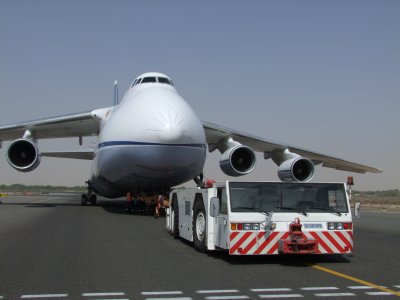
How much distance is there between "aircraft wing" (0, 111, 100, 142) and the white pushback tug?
50.3 feet

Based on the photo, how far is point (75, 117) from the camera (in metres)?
24.0

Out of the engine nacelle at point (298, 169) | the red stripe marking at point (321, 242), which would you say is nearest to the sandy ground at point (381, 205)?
the engine nacelle at point (298, 169)

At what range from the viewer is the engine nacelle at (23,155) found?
22.5 m

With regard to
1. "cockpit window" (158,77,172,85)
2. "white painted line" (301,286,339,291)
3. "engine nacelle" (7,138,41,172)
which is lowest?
"white painted line" (301,286,339,291)

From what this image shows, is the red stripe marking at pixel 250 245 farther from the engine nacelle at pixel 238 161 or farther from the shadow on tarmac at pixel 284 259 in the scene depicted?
the engine nacelle at pixel 238 161

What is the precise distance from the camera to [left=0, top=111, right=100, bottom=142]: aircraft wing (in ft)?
78.7

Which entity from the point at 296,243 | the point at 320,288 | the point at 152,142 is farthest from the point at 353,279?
the point at 152,142

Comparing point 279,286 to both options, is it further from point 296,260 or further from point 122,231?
point 122,231

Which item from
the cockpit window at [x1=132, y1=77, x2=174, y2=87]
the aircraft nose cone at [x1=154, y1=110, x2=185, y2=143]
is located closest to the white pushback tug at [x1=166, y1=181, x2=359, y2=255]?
the aircraft nose cone at [x1=154, y1=110, x2=185, y2=143]

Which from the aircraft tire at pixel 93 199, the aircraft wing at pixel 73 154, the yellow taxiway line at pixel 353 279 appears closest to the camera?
the yellow taxiway line at pixel 353 279

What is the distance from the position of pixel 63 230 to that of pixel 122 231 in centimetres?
167

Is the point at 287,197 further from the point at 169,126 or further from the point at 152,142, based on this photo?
the point at 152,142

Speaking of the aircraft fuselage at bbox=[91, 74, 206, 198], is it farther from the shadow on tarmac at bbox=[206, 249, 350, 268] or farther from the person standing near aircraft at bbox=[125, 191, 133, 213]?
the shadow on tarmac at bbox=[206, 249, 350, 268]

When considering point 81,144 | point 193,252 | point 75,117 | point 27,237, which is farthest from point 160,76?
point 193,252
